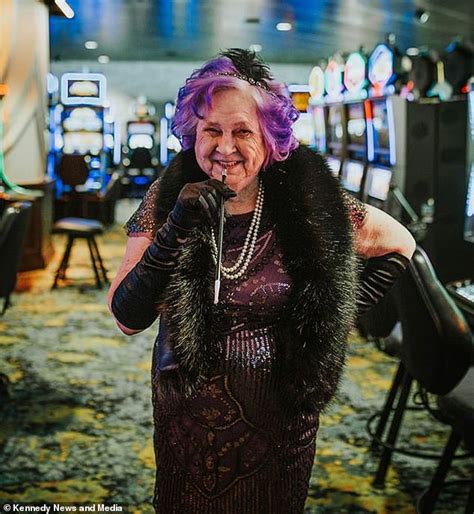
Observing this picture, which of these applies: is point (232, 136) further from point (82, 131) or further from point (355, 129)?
point (82, 131)

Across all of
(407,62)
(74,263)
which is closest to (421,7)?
(407,62)

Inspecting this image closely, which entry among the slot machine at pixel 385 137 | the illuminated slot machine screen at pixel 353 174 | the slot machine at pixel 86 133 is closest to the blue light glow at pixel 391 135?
Answer: the slot machine at pixel 385 137

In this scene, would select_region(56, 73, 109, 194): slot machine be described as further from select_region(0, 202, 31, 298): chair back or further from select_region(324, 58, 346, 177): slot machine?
select_region(0, 202, 31, 298): chair back

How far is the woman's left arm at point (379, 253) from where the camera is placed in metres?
1.82

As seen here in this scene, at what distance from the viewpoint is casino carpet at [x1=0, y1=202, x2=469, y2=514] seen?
2.95 metres

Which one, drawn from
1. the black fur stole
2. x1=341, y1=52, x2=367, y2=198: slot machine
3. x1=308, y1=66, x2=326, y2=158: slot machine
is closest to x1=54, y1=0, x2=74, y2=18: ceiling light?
the black fur stole

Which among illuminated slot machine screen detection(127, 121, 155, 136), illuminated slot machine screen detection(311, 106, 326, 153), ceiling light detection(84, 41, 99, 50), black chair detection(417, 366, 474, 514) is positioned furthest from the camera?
illuminated slot machine screen detection(127, 121, 155, 136)

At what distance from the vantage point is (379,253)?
1.85 metres

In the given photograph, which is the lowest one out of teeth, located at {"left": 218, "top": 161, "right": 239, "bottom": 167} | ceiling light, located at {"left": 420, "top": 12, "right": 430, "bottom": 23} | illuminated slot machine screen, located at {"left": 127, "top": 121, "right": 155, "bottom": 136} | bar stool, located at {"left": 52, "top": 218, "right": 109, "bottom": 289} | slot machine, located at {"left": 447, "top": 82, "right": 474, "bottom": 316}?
bar stool, located at {"left": 52, "top": 218, "right": 109, "bottom": 289}

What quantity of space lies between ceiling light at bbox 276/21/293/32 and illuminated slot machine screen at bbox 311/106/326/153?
2502 millimetres

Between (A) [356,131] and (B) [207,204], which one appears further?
(A) [356,131]

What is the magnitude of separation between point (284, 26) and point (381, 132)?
490 centimetres

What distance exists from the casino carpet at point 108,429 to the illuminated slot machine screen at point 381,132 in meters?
1.55

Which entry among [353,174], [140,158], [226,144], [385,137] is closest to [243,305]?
[226,144]
